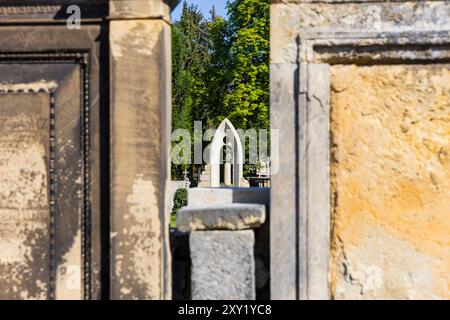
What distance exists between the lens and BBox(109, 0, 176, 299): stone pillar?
12.4ft

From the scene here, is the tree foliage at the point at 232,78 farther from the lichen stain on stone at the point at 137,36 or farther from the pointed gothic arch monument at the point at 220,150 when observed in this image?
the lichen stain on stone at the point at 137,36

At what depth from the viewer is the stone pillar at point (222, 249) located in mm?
3797

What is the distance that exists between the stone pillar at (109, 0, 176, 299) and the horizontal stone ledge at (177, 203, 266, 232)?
16 centimetres

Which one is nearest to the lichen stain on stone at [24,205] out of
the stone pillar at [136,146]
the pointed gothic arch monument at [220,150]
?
the stone pillar at [136,146]

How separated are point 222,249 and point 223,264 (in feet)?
0.30

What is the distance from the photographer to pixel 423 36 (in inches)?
148

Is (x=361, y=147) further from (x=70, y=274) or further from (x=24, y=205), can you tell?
(x=24, y=205)

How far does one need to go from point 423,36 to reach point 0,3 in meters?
2.65

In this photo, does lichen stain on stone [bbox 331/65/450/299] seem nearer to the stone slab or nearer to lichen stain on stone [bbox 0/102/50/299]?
the stone slab

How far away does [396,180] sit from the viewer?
3.83 meters

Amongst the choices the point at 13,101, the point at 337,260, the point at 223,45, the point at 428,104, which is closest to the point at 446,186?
the point at 428,104

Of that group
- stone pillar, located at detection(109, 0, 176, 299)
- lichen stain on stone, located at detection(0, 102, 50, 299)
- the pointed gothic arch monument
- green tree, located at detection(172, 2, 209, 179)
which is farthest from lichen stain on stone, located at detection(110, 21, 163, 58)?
green tree, located at detection(172, 2, 209, 179)

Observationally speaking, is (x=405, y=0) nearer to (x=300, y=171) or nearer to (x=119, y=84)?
(x=300, y=171)

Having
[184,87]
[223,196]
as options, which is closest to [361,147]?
[223,196]
